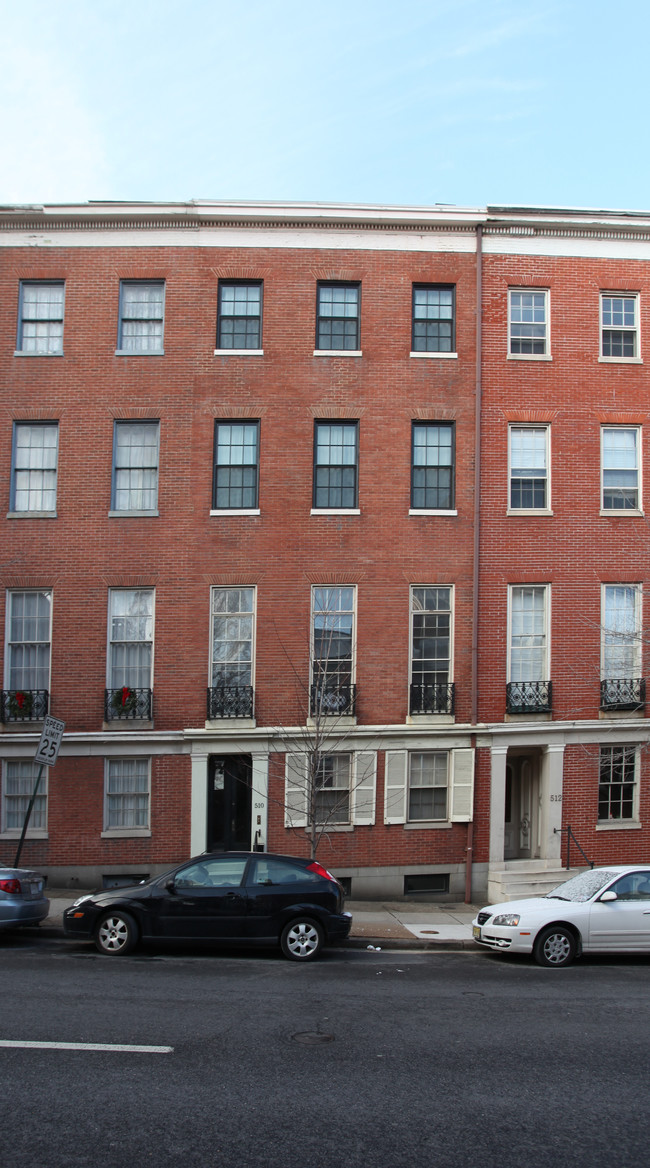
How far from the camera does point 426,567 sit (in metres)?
20.0

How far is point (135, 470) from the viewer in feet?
65.7

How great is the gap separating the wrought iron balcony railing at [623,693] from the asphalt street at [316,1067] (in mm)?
8018

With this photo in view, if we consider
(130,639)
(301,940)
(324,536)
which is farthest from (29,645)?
(301,940)

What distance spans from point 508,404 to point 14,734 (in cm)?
1203

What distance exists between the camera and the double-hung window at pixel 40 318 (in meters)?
20.3

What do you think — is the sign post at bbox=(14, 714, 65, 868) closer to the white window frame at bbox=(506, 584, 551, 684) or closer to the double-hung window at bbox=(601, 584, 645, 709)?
the white window frame at bbox=(506, 584, 551, 684)

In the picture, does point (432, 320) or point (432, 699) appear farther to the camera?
point (432, 320)

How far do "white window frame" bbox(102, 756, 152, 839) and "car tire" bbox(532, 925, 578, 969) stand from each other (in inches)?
335

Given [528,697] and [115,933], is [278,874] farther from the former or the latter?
[528,697]

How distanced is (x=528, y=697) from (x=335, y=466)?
6163mm

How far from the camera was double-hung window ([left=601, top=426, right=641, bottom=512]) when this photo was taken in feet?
68.0

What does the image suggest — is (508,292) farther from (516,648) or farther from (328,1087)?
(328,1087)

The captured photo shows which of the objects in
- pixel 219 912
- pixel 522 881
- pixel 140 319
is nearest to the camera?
pixel 219 912

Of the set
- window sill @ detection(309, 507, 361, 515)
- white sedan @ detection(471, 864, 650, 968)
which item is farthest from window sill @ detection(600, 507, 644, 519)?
white sedan @ detection(471, 864, 650, 968)
